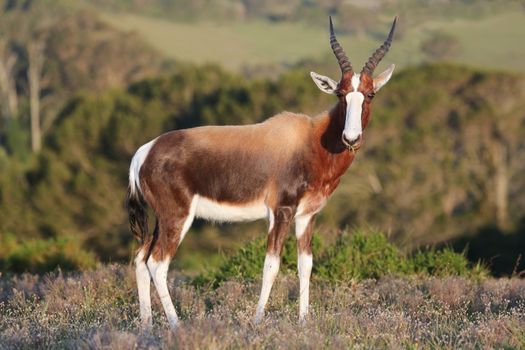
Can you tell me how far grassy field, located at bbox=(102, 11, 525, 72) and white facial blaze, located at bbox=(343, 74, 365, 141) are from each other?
3232 cm

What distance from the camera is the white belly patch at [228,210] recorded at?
27.2 ft

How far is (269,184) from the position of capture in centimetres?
829

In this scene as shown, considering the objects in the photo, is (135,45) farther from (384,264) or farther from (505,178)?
(384,264)

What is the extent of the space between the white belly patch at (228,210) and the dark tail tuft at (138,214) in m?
0.64

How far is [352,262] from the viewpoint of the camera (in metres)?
11.3

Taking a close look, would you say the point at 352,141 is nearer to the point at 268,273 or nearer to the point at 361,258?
the point at 268,273

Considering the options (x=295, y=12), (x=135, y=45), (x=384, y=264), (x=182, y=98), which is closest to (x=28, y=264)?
(x=384, y=264)

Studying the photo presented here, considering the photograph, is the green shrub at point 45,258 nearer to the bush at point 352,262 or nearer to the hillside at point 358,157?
the bush at point 352,262

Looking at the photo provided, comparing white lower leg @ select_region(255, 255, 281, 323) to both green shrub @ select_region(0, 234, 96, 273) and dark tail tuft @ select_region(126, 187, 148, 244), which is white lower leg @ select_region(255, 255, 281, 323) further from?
green shrub @ select_region(0, 234, 96, 273)

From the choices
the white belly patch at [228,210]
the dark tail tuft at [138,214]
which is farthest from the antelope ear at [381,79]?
the dark tail tuft at [138,214]

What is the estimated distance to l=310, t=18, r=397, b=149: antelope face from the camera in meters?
7.66

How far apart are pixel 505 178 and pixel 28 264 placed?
25.0m

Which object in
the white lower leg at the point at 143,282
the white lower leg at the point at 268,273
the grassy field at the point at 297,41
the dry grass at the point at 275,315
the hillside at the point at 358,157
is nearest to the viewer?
the dry grass at the point at 275,315

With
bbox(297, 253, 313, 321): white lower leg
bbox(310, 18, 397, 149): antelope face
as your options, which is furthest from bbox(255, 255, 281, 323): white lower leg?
bbox(310, 18, 397, 149): antelope face
